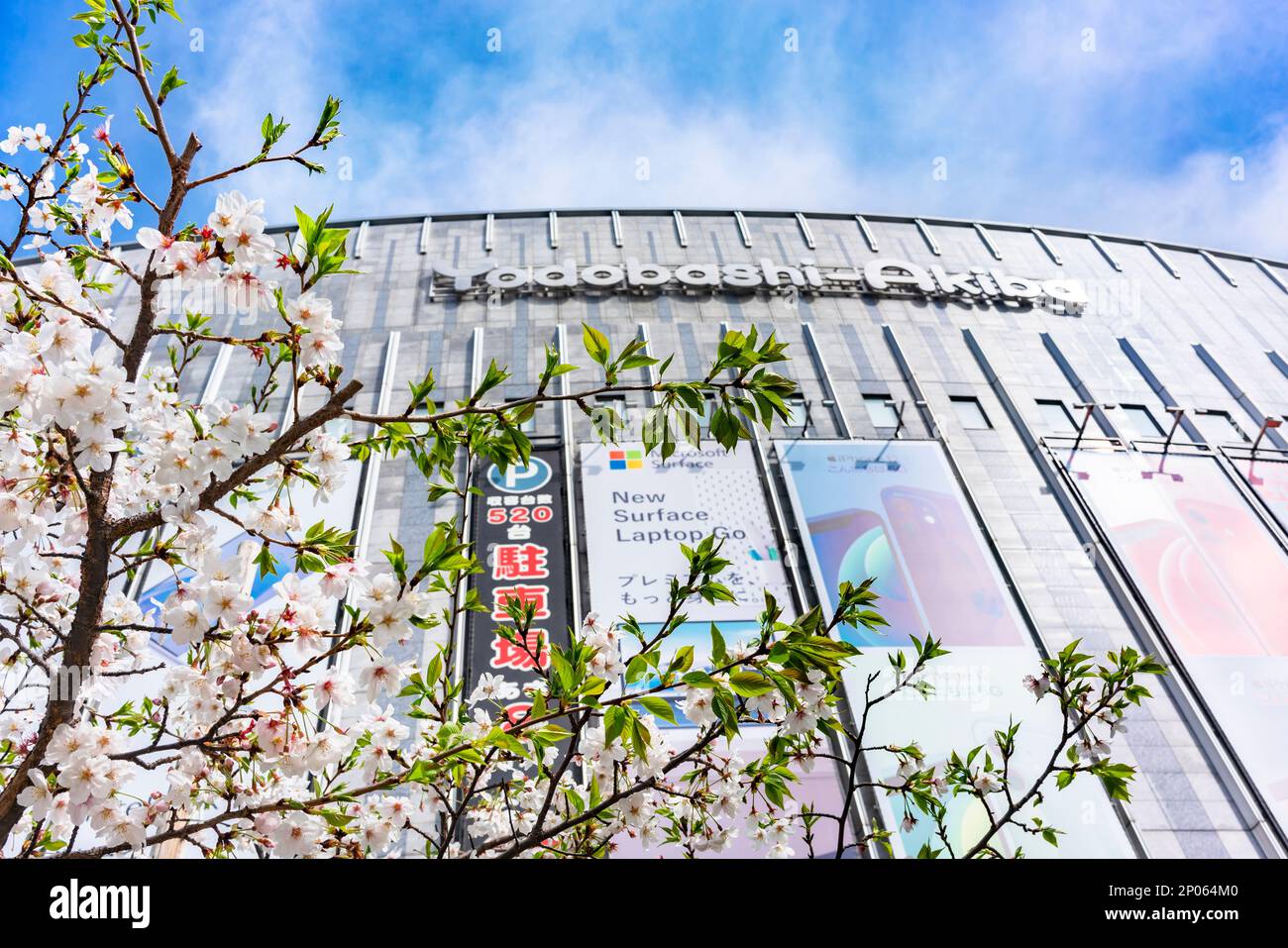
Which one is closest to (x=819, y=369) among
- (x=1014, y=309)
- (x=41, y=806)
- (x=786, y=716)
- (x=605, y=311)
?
(x=605, y=311)

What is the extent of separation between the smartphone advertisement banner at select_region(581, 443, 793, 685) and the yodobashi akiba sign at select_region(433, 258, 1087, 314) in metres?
6.26

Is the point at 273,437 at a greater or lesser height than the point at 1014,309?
lesser

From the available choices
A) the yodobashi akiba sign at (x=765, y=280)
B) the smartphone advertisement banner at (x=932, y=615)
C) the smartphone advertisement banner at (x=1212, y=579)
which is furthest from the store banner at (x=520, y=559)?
the smartphone advertisement banner at (x=1212, y=579)

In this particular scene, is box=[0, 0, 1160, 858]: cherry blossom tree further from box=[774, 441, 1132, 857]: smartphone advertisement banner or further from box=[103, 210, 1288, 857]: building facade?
box=[103, 210, 1288, 857]: building facade

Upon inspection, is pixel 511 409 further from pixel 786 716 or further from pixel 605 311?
pixel 605 311

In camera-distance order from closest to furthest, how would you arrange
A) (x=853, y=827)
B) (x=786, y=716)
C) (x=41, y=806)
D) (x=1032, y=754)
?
(x=41, y=806) → (x=786, y=716) → (x=853, y=827) → (x=1032, y=754)

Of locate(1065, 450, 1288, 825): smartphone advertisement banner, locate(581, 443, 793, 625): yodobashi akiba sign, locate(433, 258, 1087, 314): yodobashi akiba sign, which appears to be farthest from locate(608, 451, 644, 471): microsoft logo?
locate(1065, 450, 1288, 825): smartphone advertisement banner

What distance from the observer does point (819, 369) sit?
16.6 metres

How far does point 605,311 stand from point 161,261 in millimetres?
15791

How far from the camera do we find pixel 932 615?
472 inches

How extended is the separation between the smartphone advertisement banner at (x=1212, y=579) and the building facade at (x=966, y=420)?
50mm

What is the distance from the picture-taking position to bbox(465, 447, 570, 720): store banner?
36.3ft
